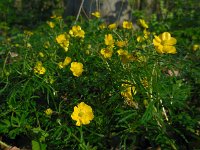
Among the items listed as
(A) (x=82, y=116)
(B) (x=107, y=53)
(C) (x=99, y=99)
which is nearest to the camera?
(A) (x=82, y=116)

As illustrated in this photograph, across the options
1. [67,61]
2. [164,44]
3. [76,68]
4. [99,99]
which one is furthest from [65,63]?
[164,44]

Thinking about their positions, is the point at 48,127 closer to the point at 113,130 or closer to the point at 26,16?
the point at 113,130

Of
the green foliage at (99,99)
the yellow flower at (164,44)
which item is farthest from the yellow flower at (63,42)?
the yellow flower at (164,44)

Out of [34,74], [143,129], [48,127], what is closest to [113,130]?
[143,129]

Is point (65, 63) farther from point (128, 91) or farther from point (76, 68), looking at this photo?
point (128, 91)

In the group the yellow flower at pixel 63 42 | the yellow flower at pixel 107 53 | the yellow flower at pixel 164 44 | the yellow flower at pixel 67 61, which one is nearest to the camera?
the yellow flower at pixel 164 44

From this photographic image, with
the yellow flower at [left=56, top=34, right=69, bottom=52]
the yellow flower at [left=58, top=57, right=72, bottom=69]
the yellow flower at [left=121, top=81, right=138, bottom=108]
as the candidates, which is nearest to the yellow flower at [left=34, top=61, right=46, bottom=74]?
the yellow flower at [left=58, top=57, right=72, bottom=69]

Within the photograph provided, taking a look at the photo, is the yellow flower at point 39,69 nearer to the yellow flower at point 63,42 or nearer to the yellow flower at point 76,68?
the yellow flower at point 76,68

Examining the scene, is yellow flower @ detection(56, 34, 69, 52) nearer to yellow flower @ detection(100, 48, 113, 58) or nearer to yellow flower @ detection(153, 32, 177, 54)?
yellow flower @ detection(100, 48, 113, 58)
